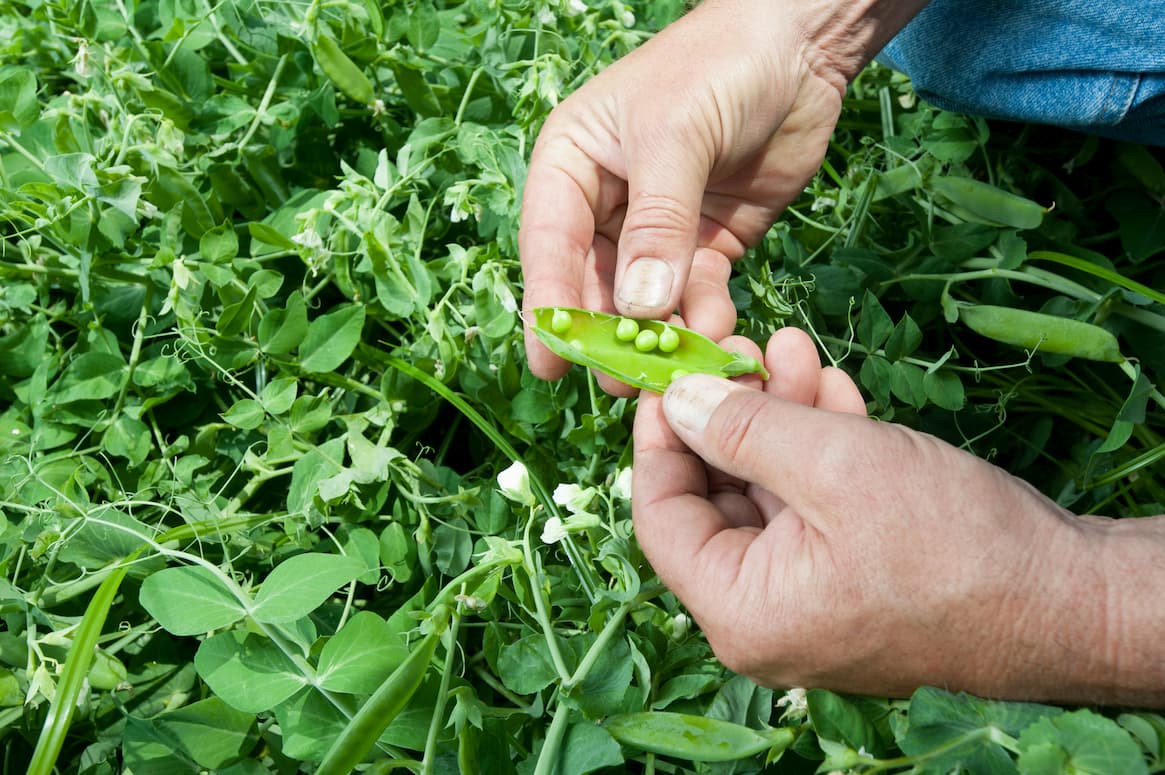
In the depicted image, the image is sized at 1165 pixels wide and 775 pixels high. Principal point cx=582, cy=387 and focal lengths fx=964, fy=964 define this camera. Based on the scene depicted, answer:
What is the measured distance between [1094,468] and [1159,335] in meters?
0.24

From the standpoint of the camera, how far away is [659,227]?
126 centimetres

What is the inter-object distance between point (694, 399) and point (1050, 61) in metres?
0.94

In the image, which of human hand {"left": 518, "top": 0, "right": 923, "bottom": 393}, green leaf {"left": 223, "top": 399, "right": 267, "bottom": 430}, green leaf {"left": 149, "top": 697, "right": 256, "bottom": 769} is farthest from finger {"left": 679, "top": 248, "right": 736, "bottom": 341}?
green leaf {"left": 149, "top": 697, "right": 256, "bottom": 769}

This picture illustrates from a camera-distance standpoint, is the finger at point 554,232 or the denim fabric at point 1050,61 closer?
the finger at point 554,232

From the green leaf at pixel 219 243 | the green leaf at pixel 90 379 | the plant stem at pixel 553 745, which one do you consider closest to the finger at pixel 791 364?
the plant stem at pixel 553 745

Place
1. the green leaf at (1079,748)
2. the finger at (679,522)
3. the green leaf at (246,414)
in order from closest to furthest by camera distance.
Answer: the green leaf at (1079,748), the finger at (679,522), the green leaf at (246,414)

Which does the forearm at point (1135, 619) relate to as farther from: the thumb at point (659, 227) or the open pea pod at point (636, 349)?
the thumb at point (659, 227)

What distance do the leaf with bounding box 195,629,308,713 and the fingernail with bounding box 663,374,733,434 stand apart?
1.70ft

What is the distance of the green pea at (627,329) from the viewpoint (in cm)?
130

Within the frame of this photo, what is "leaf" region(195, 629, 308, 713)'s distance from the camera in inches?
41.0

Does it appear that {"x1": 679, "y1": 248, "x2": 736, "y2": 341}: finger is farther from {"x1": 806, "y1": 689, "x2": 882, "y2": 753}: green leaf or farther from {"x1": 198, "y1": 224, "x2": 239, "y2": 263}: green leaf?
{"x1": 198, "y1": 224, "x2": 239, "y2": 263}: green leaf

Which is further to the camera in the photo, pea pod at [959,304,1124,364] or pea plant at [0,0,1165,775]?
pea pod at [959,304,1124,364]

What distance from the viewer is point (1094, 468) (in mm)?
1532

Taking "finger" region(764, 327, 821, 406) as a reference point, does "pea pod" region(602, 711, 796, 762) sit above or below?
below
